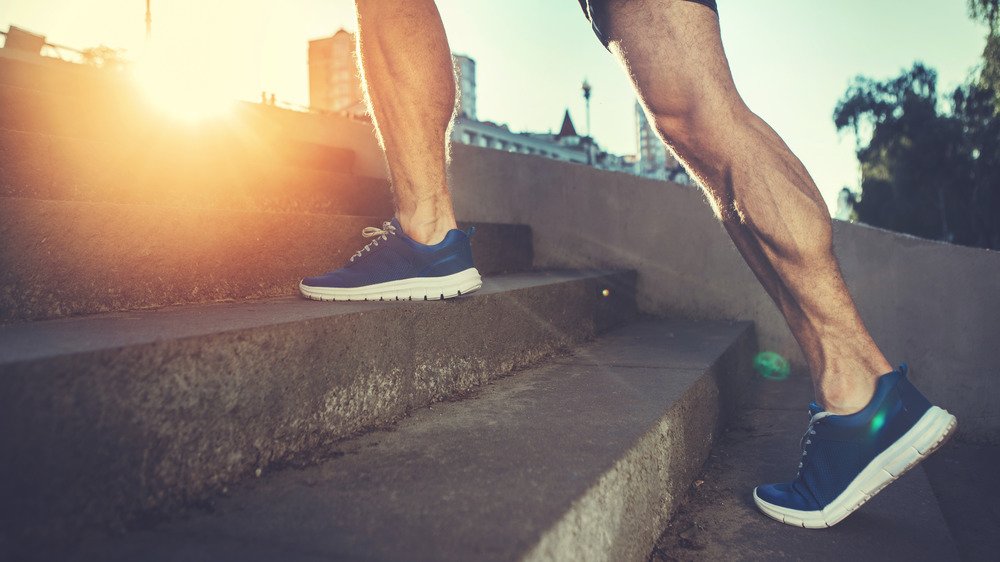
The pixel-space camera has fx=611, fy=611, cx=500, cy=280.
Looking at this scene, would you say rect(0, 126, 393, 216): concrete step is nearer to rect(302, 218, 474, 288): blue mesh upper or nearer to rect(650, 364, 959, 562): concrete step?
rect(302, 218, 474, 288): blue mesh upper

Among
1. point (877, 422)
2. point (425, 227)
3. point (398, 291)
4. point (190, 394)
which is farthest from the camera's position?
point (425, 227)

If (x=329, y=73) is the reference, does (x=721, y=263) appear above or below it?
below

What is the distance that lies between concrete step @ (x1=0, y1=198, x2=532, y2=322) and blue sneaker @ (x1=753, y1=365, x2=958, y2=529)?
4.81 ft

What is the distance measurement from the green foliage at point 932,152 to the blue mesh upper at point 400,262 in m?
24.2

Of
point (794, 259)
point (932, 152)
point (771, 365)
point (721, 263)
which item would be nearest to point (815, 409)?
point (794, 259)

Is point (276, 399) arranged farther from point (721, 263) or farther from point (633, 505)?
point (721, 263)

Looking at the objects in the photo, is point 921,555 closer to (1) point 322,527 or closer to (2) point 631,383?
(2) point 631,383

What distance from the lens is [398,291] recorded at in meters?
1.68

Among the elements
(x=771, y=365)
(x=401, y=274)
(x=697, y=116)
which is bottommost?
(x=771, y=365)

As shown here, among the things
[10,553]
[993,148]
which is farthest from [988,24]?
[10,553]

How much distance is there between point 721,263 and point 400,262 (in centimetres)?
213

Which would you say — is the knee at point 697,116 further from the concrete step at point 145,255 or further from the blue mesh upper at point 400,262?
the concrete step at point 145,255

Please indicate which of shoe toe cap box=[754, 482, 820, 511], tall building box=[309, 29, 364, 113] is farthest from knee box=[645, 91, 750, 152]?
tall building box=[309, 29, 364, 113]

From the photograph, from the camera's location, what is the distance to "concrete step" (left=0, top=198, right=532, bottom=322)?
126 centimetres
